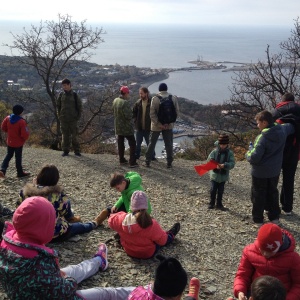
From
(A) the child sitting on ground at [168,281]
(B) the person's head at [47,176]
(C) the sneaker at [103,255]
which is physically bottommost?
(C) the sneaker at [103,255]

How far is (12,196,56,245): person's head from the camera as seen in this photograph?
9.95ft

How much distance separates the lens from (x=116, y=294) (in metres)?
3.80

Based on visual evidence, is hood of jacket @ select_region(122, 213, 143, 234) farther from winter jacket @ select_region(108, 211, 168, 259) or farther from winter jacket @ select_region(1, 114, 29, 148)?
winter jacket @ select_region(1, 114, 29, 148)

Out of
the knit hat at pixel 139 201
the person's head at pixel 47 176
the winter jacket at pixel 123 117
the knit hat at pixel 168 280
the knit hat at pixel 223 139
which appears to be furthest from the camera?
the winter jacket at pixel 123 117

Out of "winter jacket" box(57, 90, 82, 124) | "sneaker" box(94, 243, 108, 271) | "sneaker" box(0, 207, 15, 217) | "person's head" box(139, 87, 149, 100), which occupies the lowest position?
"sneaker" box(94, 243, 108, 271)

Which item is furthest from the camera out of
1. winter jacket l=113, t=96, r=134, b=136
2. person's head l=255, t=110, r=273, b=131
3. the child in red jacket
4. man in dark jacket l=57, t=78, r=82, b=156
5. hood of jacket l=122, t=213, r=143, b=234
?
man in dark jacket l=57, t=78, r=82, b=156

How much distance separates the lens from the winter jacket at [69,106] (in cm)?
984

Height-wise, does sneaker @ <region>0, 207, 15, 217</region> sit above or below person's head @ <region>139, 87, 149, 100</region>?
→ below

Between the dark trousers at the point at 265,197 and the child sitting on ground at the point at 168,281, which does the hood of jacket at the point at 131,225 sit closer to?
the child sitting on ground at the point at 168,281

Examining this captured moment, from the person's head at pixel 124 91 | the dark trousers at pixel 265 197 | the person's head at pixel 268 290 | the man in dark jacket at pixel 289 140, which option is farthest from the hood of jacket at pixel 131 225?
the person's head at pixel 124 91

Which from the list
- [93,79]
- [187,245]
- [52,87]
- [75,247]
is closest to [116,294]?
[75,247]

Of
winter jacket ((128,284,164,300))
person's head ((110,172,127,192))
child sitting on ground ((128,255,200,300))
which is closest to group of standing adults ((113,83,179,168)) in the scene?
person's head ((110,172,127,192))

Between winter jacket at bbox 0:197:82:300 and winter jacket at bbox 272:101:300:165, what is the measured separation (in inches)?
179

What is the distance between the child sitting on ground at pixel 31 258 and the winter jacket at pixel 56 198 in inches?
60.7
